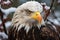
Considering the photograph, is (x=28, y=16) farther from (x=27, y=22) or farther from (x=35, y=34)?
(x=35, y=34)

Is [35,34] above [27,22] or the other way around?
the other way around

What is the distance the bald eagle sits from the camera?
11.6 ft

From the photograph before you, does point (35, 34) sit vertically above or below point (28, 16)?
below

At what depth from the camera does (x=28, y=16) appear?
3.58 m

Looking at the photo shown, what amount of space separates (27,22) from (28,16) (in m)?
0.05

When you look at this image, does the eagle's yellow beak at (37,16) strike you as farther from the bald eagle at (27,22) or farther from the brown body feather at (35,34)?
the brown body feather at (35,34)

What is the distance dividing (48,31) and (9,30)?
0.33 metres

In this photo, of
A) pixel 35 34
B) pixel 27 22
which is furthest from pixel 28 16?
pixel 35 34

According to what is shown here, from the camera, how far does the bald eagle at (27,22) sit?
354 centimetres

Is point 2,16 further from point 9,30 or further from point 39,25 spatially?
point 39,25

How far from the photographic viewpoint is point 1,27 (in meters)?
3.81

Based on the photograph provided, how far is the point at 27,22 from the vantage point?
3.60m

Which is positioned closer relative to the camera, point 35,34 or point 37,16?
point 37,16

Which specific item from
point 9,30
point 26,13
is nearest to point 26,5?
point 26,13
